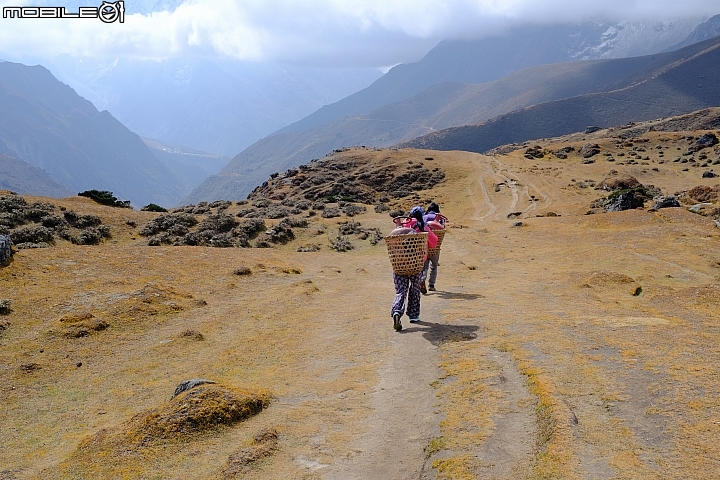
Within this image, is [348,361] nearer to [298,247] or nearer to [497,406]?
[497,406]

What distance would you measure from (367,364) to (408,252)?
9.45 feet

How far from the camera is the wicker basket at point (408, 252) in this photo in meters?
10.9

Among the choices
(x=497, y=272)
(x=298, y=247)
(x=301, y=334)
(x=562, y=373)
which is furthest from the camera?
(x=298, y=247)

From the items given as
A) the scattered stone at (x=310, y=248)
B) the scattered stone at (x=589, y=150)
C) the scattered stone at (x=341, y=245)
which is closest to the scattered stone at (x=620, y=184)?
the scattered stone at (x=589, y=150)

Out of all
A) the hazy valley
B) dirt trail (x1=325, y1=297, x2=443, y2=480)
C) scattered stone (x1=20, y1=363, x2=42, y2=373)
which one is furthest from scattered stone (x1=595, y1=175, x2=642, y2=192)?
scattered stone (x1=20, y1=363, x2=42, y2=373)

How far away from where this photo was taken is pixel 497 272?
21.2 metres

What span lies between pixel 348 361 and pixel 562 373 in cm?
383

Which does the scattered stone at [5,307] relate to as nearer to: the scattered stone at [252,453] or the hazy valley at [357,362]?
the hazy valley at [357,362]

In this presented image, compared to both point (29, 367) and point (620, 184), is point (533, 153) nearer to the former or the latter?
point (620, 184)

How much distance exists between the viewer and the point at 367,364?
9.05 m

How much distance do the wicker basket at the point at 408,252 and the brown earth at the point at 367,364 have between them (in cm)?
138

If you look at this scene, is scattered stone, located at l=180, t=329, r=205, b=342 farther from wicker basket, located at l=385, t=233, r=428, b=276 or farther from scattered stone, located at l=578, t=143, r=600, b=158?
scattered stone, located at l=578, t=143, r=600, b=158

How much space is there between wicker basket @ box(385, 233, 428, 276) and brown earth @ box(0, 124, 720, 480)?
1.38 metres

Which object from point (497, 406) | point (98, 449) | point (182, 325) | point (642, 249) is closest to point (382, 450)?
point (497, 406)
